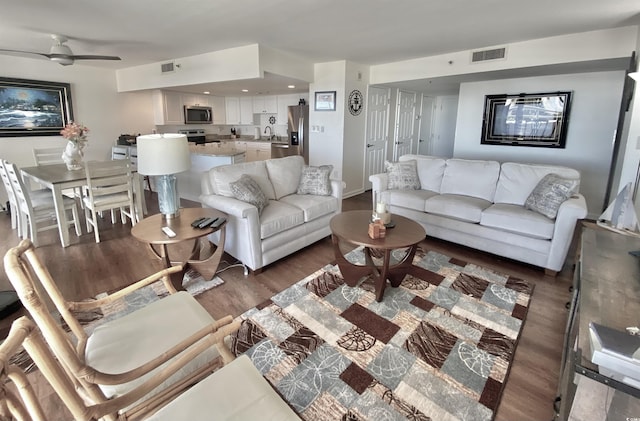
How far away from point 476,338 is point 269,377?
1.37m

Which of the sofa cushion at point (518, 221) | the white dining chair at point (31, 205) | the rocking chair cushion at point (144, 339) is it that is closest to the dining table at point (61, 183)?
the white dining chair at point (31, 205)

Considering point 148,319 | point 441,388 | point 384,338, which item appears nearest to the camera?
point 148,319

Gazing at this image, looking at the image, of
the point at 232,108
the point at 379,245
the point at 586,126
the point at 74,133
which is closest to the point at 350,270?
the point at 379,245

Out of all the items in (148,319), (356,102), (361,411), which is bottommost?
(361,411)

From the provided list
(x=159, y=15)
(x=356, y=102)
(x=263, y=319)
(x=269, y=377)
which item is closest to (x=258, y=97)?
(x=356, y=102)

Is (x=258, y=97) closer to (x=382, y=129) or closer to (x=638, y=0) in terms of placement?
(x=382, y=129)

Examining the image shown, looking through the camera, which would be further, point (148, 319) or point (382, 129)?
point (382, 129)

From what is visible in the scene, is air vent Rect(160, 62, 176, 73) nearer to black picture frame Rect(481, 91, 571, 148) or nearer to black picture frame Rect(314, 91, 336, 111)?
black picture frame Rect(314, 91, 336, 111)

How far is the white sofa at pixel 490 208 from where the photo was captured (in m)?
2.91

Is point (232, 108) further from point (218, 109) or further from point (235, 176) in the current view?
point (235, 176)

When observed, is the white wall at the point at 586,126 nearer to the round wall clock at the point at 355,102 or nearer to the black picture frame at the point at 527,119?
the black picture frame at the point at 527,119

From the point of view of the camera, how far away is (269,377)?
178 cm

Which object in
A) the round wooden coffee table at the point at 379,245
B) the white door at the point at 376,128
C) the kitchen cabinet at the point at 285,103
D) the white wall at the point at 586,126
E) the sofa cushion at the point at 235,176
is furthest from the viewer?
the kitchen cabinet at the point at 285,103

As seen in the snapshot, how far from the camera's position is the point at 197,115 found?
24.3 feet
